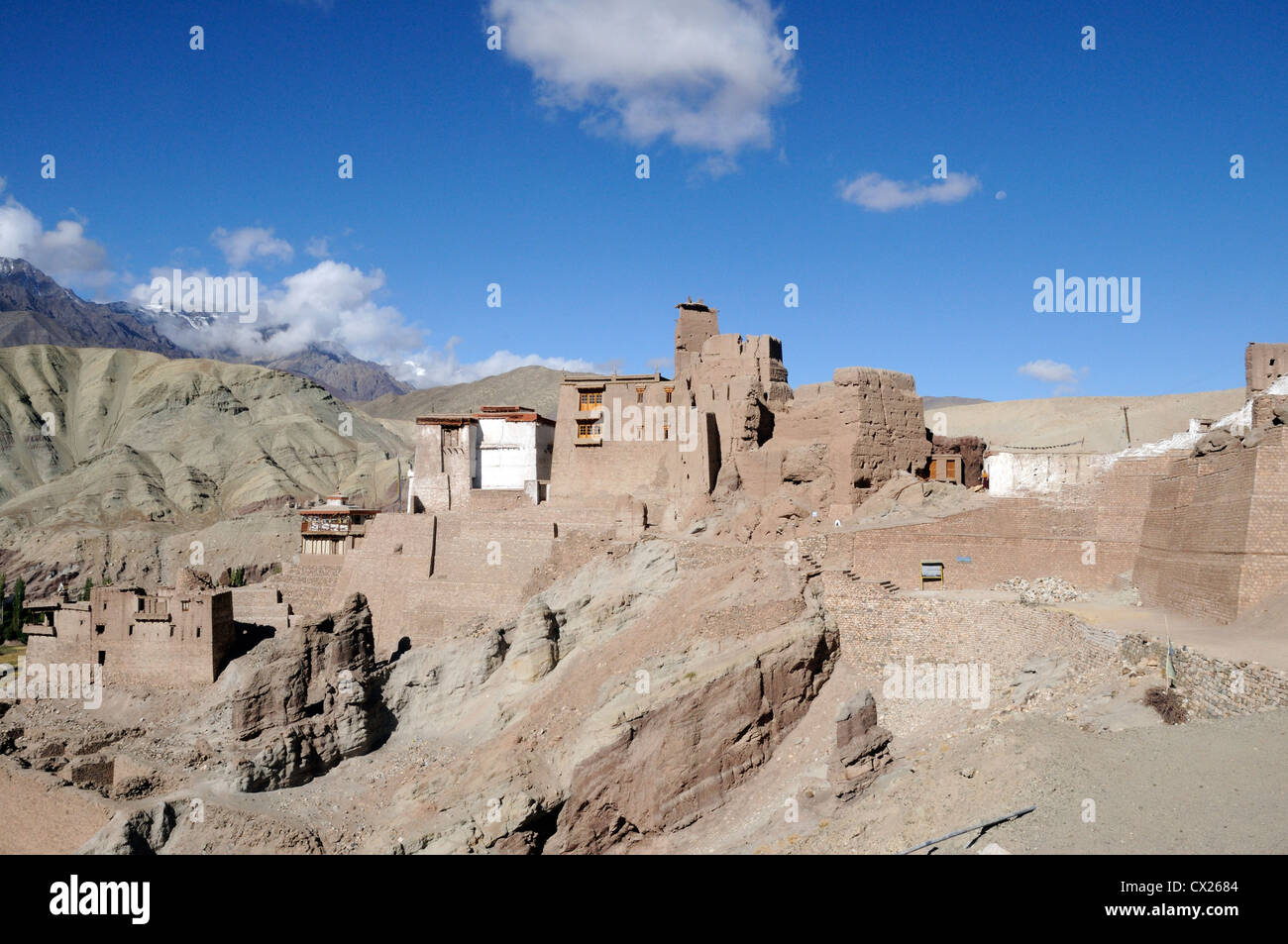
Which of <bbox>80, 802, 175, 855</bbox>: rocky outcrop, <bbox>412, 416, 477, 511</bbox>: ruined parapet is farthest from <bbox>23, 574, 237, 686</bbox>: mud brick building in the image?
<bbox>80, 802, 175, 855</bbox>: rocky outcrop

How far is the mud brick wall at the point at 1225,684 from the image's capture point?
1338 cm

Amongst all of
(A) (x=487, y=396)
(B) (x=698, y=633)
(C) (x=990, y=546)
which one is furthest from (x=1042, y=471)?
(A) (x=487, y=396)

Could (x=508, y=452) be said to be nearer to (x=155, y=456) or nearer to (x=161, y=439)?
(x=155, y=456)

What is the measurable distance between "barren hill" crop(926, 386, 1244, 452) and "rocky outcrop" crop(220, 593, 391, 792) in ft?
111

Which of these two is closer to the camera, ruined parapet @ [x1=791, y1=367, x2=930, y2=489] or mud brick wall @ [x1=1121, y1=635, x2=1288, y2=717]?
mud brick wall @ [x1=1121, y1=635, x2=1288, y2=717]

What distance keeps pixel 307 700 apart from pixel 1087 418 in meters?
60.4

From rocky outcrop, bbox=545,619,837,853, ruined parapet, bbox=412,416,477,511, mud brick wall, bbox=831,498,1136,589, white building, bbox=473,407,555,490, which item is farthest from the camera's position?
white building, bbox=473,407,555,490

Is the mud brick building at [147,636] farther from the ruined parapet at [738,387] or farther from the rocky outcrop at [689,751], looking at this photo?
the ruined parapet at [738,387]

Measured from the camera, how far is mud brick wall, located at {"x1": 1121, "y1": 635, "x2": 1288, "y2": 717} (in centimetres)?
1338

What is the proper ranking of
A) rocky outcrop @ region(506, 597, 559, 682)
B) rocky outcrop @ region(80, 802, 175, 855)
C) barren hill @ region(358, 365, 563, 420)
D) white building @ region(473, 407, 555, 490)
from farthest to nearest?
barren hill @ region(358, 365, 563, 420) < white building @ region(473, 407, 555, 490) < rocky outcrop @ region(506, 597, 559, 682) < rocky outcrop @ region(80, 802, 175, 855)

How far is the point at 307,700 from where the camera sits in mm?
28688

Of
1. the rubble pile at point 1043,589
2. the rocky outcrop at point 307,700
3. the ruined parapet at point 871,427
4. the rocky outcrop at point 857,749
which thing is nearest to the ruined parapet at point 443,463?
the rocky outcrop at point 307,700

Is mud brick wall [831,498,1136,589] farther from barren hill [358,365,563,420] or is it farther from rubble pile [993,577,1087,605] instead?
barren hill [358,365,563,420]
